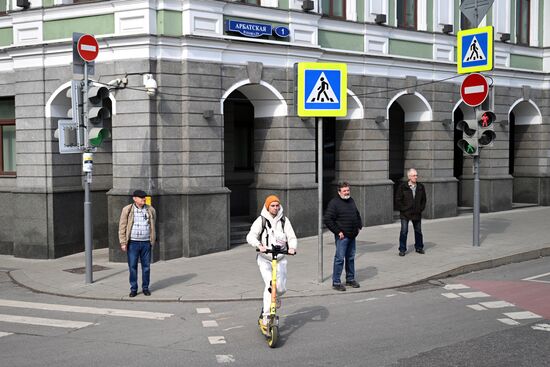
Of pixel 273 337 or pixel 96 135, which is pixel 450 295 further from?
pixel 96 135

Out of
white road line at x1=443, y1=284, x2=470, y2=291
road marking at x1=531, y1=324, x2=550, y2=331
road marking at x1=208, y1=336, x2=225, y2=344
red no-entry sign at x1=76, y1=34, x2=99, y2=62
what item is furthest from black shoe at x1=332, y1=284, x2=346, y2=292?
red no-entry sign at x1=76, y1=34, x2=99, y2=62

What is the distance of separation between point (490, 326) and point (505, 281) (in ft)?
10.9

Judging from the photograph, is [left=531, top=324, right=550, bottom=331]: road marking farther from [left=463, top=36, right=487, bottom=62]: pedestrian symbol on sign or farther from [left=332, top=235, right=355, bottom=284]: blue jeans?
[left=463, top=36, right=487, bottom=62]: pedestrian symbol on sign

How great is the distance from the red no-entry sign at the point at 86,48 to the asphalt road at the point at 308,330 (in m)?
4.06

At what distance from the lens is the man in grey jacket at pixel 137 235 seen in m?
10.5

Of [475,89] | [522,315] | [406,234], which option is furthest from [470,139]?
[522,315]

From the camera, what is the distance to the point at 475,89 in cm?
1432

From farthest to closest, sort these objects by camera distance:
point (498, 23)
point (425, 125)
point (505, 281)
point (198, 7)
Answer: point (498, 23)
point (425, 125)
point (198, 7)
point (505, 281)

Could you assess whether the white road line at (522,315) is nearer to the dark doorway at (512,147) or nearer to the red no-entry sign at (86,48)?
the red no-entry sign at (86,48)

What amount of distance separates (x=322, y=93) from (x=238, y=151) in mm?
9009

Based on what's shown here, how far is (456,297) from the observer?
10.0m

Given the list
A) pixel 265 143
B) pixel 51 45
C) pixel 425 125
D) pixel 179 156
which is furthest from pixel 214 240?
pixel 425 125

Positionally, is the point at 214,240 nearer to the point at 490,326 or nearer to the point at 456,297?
the point at 456,297

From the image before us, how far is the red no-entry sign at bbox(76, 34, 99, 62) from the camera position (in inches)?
438
